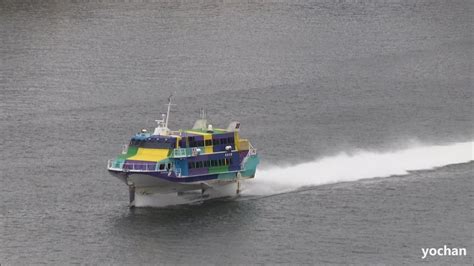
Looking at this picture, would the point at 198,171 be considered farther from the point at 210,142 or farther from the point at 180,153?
the point at 210,142

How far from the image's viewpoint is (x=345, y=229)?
12100 cm

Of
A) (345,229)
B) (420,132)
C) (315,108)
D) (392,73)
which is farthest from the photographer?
(392,73)

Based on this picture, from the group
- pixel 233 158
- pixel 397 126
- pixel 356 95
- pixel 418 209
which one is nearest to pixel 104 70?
pixel 356 95

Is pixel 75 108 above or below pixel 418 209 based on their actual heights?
above

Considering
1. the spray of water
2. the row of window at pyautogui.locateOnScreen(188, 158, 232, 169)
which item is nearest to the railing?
the row of window at pyautogui.locateOnScreen(188, 158, 232, 169)

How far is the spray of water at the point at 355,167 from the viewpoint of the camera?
137125mm

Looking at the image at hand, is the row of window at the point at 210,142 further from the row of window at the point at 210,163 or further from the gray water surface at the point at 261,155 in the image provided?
the gray water surface at the point at 261,155

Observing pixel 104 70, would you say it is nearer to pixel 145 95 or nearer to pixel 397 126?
pixel 145 95

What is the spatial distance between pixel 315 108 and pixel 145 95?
23.1 meters

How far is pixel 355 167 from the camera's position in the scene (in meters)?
143

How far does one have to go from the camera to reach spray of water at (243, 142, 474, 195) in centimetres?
13712

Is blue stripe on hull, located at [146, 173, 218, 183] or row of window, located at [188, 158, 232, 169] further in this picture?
row of window, located at [188, 158, 232, 169]

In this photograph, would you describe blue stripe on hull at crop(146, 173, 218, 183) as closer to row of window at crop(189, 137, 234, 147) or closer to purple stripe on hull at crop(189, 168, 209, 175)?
purple stripe on hull at crop(189, 168, 209, 175)

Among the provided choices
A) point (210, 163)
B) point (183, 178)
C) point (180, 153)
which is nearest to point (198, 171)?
point (210, 163)
